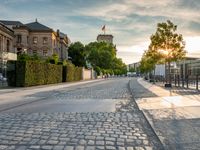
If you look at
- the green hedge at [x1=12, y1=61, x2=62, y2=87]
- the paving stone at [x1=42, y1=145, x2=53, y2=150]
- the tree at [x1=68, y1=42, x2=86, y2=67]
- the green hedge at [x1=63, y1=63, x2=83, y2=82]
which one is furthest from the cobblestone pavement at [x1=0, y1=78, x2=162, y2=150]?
the tree at [x1=68, y1=42, x2=86, y2=67]

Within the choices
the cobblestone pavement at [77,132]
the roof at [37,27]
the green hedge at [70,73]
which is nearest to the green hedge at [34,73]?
the green hedge at [70,73]

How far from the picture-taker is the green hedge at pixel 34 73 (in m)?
34.9

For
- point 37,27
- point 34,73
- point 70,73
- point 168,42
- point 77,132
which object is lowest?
point 77,132

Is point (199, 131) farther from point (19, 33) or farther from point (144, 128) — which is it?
point (19, 33)

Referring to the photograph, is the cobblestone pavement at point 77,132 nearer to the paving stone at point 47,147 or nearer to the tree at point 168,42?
the paving stone at point 47,147

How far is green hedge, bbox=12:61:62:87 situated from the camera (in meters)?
34.9

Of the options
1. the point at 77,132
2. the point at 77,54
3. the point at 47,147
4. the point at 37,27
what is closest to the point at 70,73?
the point at 37,27

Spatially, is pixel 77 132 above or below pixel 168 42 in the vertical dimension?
below

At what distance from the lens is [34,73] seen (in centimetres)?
3791

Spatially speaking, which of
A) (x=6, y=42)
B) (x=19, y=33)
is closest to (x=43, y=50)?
(x=19, y=33)

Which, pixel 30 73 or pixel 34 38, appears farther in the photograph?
pixel 34 38

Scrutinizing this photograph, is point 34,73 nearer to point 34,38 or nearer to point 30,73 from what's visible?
point 30,73

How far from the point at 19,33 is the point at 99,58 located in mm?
44780

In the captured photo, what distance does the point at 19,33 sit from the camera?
81500 mm
